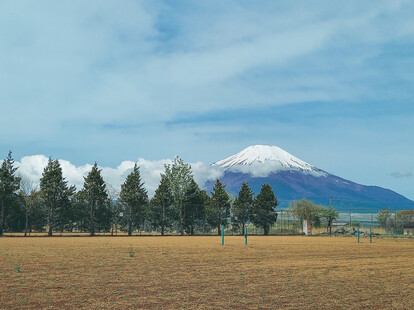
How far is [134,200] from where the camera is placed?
62156mm

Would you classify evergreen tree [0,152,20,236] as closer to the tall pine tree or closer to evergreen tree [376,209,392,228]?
the tall pine tree

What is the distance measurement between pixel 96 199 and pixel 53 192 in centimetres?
590

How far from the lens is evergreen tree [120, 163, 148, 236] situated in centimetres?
5928

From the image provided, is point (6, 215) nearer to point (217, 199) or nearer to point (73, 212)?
point (73, 212)

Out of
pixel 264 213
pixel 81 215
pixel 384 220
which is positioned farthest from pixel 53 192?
pixel 384 220

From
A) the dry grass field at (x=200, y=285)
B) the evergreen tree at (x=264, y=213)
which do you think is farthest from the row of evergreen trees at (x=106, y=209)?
the dry grass field at (x=200, y=285)

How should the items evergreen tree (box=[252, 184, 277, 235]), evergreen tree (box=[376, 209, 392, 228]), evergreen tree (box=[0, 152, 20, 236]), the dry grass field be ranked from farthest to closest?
evergreen tree (box=[376, 209, 392, 228]) < evergreen tree (box=[252, 184, 277, 235]) < evergreen tree (box=[0, 152, 20, 236]) < the dry grass field

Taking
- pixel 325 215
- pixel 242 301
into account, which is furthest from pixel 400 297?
pixel 325 215

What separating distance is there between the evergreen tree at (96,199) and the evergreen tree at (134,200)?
271cm

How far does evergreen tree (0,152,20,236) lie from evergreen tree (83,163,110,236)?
9.04 meters

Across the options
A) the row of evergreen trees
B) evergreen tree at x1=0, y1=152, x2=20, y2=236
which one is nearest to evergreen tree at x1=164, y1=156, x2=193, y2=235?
the row of evergreen trees

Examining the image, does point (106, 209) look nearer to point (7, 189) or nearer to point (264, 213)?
point (7, 189)

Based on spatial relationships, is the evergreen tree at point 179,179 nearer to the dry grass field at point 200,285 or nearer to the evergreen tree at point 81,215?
the evergreen tree at point 81,215

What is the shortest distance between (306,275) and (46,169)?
168ft
